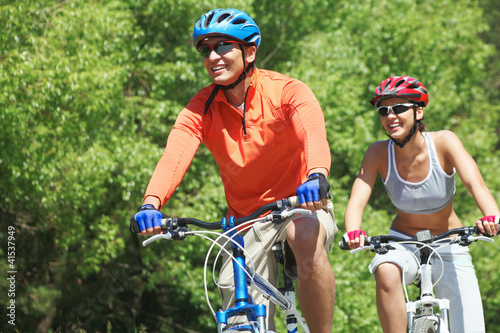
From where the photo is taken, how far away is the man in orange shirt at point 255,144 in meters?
3.52

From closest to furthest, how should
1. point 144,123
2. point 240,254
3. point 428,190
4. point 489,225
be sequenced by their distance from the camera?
1. point 240,254
2. point 489,225
3. point 428,190
4. point 144,123

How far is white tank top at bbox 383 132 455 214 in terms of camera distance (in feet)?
14.3

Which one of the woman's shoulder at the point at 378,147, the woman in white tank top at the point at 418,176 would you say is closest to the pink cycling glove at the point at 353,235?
the woman in white tank top at the point at 418,176

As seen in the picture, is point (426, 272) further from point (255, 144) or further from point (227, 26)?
point (227, 26)

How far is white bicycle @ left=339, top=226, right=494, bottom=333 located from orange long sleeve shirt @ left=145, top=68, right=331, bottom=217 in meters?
0.59

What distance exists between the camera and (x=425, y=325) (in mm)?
3725

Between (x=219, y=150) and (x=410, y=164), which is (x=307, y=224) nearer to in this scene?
(x=219, y=150)

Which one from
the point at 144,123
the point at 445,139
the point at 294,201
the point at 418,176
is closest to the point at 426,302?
the point at 418,176

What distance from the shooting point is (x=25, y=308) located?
12.9 meters

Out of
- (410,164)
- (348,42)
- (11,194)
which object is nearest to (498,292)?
(348,42)

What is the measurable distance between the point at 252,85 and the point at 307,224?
0.94m

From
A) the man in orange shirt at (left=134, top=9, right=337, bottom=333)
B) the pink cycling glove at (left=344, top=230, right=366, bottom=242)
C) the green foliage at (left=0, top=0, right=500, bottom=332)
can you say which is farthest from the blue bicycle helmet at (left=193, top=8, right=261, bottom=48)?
the green foliage at (left=0, top=0, right=500, bottom=332)

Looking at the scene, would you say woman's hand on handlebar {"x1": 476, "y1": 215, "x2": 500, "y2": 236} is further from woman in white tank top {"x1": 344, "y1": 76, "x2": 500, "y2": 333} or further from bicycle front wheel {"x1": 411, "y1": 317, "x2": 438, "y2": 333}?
bicycle front wheel {"x1": 411, "y1": 317, "x2": 438, "y2": 333}

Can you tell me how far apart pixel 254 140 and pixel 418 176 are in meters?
1.29
